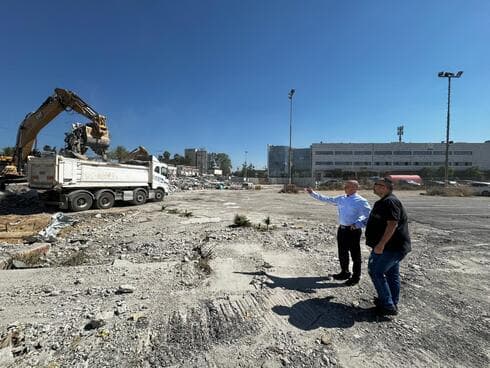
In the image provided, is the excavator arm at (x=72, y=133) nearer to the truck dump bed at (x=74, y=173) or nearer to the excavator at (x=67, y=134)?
the excavator at (x=67, y=134)

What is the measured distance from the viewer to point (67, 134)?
48.0 feet

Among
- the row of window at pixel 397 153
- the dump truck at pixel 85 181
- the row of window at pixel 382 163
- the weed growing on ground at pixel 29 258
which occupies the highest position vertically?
the row of window at pixel 397 153

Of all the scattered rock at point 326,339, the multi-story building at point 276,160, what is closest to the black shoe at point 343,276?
the scattered rock at point 326,339

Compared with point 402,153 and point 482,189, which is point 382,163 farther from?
point 482,189

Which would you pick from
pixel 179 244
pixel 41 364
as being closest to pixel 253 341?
pixel 41 364

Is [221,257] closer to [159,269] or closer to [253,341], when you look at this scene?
[159,269]

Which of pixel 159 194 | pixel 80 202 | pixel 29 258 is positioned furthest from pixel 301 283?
pixel 159 194

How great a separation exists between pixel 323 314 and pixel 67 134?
16407 millimetres

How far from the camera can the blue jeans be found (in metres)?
3.23

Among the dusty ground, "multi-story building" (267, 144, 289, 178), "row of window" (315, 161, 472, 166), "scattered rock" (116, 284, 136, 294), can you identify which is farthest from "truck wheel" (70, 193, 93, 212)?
"multi-story building" (267, 144, 289, 178)

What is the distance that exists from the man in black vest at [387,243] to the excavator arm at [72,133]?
627 inches

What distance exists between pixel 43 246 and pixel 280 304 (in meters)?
5.79

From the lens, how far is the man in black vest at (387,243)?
318 cm

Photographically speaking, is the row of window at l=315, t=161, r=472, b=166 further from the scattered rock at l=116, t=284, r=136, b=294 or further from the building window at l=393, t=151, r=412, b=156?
the scattered rock at l=116, t=284, r=136, b=294
